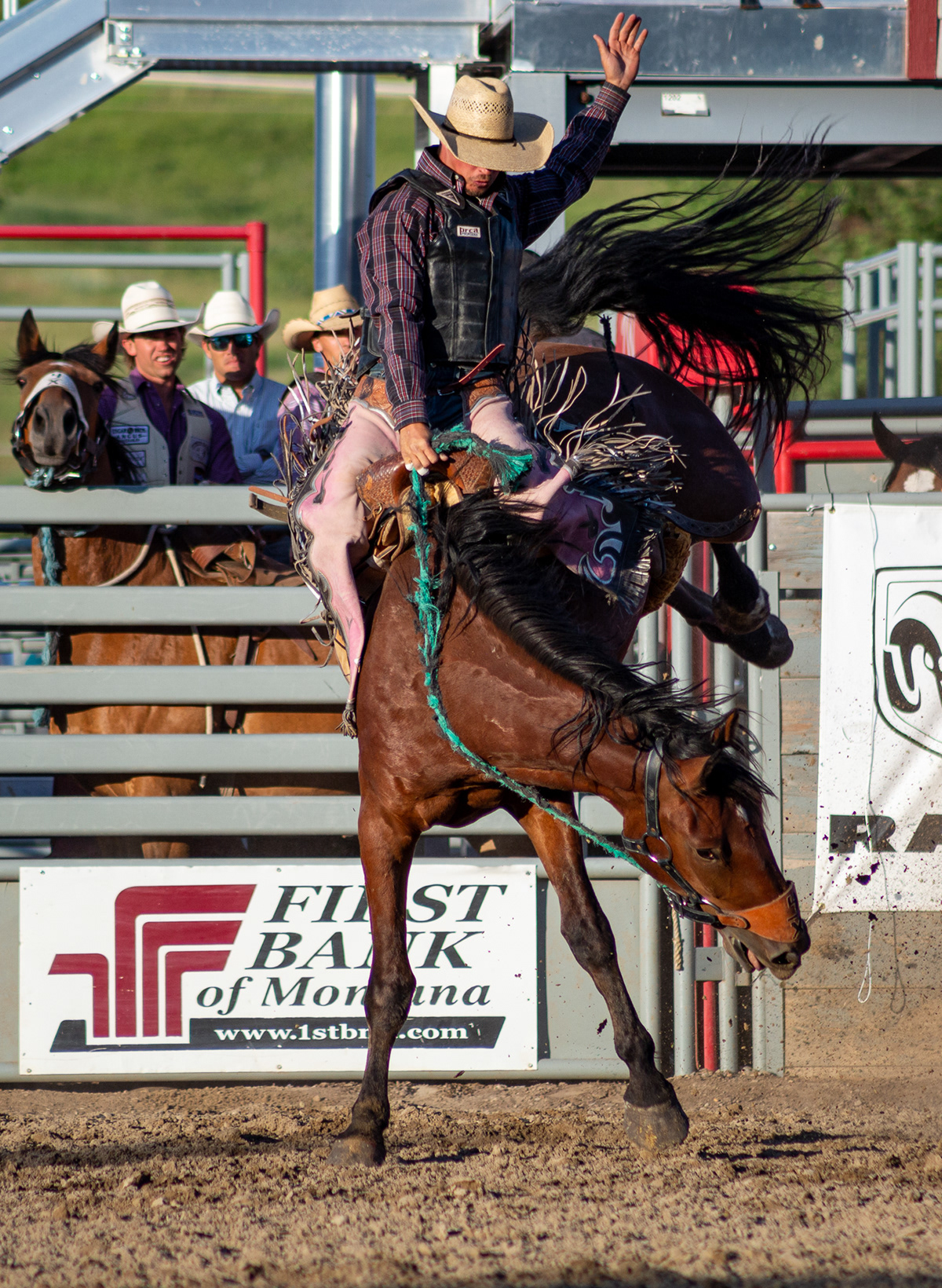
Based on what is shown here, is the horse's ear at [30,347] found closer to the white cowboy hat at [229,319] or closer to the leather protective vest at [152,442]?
the leather protective vest at [152,442]

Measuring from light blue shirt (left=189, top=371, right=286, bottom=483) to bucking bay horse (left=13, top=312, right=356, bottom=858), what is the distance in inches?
39.3

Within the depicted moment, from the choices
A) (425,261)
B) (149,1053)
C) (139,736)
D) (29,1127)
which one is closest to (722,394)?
(425,261)

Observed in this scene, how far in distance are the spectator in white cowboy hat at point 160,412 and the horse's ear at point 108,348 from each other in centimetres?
12

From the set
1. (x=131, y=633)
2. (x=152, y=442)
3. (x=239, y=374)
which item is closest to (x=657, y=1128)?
(x=131, y=633)

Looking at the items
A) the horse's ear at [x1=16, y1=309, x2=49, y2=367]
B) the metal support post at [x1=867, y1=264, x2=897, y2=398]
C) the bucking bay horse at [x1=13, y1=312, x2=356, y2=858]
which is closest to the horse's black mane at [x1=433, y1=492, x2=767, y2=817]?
the bucking bay horse at [x1=13, y1=312, x2=356, y2=858]

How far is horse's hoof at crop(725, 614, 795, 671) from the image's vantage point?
16.2 ft

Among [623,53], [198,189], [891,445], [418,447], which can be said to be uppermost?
[198,189]

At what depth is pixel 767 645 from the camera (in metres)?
4.96

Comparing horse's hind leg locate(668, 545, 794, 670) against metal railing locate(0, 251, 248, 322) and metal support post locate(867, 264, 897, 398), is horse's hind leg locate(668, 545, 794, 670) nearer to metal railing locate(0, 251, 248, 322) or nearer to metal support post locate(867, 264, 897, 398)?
metal railing locate(0, 251, 248, 322)

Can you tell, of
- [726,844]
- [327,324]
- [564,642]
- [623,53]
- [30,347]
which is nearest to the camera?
[726,844]

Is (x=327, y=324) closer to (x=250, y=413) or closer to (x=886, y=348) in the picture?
(x=250, y=413)

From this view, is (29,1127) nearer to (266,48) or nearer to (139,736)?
(139,736)

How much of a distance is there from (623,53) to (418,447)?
1.56 metres

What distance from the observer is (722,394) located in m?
5.30
